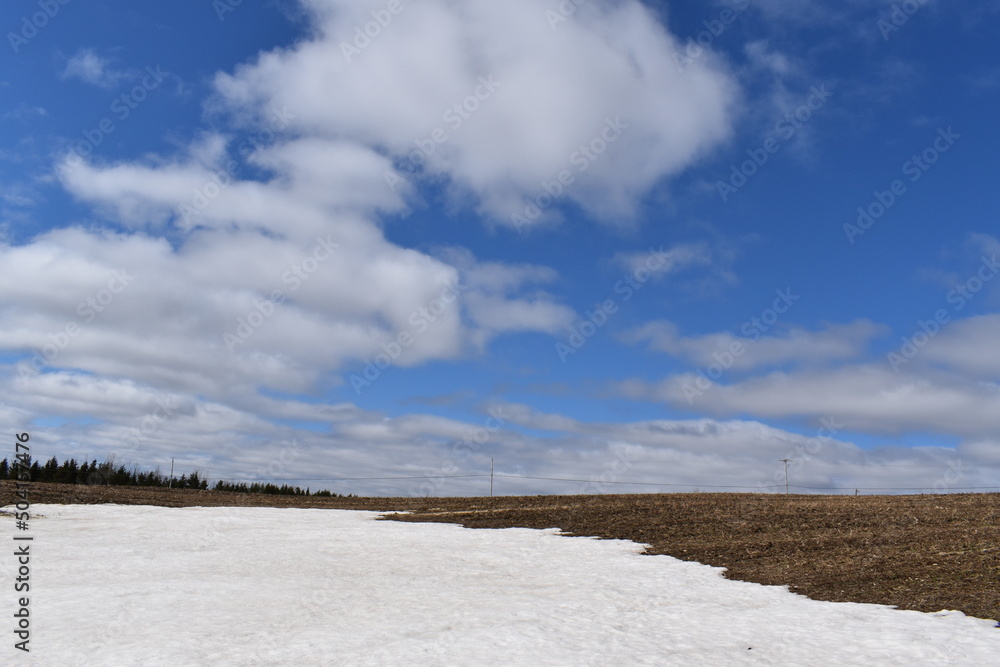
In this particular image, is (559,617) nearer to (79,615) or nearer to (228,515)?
(79,615)

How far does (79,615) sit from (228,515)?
20.4 m

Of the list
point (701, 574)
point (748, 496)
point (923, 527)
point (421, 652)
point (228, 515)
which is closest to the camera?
point (421, 652)

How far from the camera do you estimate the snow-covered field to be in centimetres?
984

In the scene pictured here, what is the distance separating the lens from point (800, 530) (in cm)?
2253

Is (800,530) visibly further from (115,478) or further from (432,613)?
(115,478)

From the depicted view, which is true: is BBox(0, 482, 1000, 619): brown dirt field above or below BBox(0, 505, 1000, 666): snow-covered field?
above

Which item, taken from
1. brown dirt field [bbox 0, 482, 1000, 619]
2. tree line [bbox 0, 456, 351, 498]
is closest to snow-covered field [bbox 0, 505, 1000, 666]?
brown dirt field [bbox 0, 482, 1000, 619]

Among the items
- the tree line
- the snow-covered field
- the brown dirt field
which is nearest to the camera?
the snow-covered field

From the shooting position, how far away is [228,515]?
102 ft

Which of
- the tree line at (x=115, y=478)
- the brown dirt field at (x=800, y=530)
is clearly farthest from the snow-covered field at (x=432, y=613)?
the tree line at (x=115, y=478)

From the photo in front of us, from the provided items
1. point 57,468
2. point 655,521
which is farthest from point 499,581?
point 57,468

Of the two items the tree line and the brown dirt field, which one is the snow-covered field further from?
the tree line

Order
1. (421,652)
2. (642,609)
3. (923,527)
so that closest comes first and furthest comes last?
(421,652) < (642,609) < (923,527)

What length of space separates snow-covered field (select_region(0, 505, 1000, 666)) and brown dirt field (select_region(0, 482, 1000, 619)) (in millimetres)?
1405
